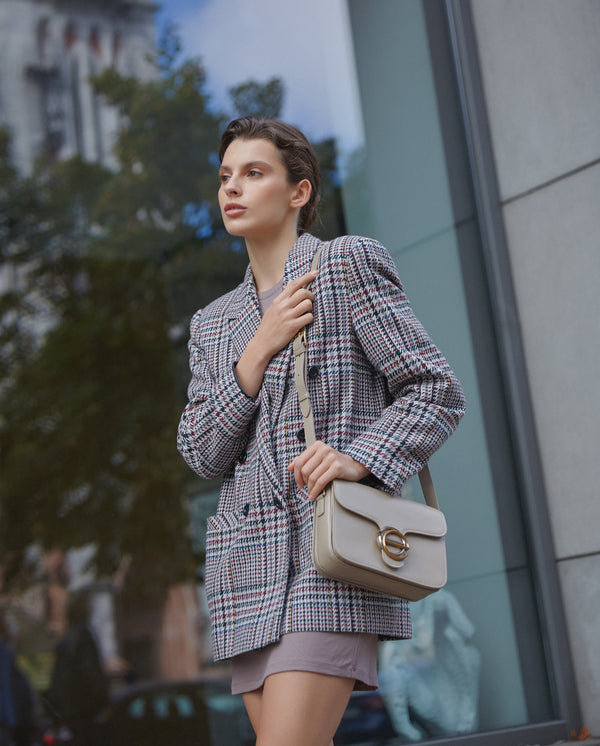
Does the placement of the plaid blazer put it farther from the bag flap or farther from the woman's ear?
the woman's ear

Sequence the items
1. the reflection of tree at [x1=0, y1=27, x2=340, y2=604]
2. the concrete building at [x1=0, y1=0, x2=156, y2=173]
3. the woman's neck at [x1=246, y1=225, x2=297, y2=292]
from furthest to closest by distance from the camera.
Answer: the reflection of tree at [x1=0, y1=27, x2=340, y2=604]
the concrete building at [x1=0, y1=0, x2=156, y2=173]
the woman's neck at [x1=246, y1=225, x2=297, y2=292]

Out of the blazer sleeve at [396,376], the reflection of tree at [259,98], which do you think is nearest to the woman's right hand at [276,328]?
the blazer sleeve at [396,376]

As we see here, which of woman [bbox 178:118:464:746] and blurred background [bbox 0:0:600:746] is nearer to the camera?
A: woman [bbox 178:118:464:746]

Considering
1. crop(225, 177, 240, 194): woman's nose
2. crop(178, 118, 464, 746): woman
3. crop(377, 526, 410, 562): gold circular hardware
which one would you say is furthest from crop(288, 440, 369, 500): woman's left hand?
crop(225, 177, 240, 194): woman's nose

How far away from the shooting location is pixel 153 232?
9.71m

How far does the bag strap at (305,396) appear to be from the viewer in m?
Result: 1.86

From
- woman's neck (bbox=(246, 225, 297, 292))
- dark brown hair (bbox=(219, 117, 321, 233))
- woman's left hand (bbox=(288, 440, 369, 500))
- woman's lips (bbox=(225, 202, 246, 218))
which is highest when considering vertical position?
dark brown hair (bbox=(219, 117, 321, 233))

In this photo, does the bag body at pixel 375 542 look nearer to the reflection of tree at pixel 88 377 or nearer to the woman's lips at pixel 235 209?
the woman's lips at pixel 235 209

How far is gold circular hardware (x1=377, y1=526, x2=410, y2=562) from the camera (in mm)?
1772

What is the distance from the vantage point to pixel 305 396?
1.89 meters

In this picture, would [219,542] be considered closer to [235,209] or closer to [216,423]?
[216,423]

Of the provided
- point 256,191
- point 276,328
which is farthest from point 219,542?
point 256,191

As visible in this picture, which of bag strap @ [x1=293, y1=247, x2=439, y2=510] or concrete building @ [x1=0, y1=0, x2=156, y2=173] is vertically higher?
concrete building @ [x1=0, y1=0, x2=156, y2=173]

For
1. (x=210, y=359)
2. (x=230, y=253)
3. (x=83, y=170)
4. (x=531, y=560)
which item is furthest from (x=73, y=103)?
(x=210, y=359)
